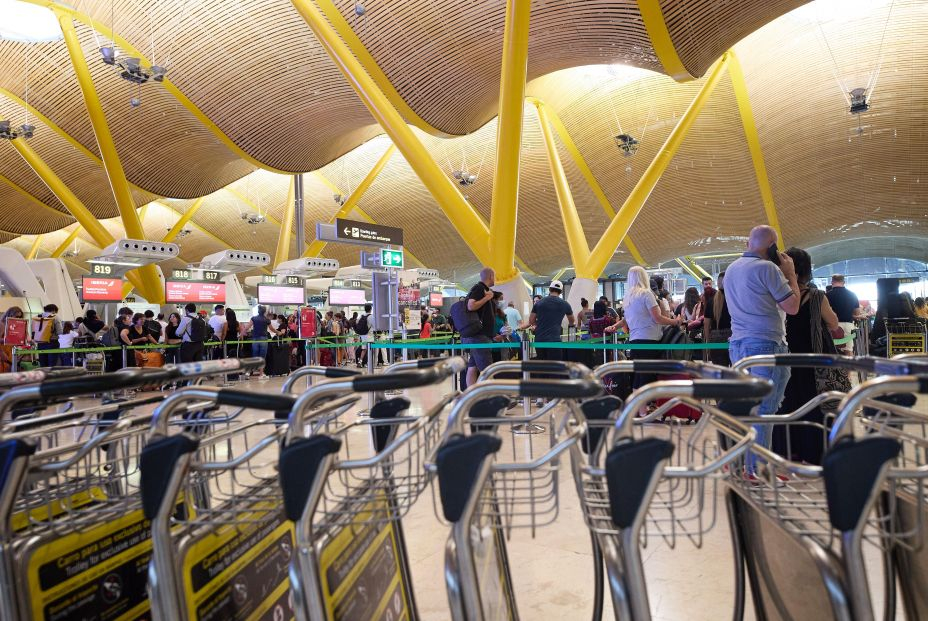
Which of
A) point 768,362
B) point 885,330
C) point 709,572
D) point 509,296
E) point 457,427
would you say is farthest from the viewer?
point 509,296

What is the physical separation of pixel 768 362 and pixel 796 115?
2475cm

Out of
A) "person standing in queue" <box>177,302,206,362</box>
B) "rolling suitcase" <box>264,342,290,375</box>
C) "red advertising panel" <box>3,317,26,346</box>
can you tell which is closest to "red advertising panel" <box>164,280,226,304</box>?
"rolling suitcase" <box>264,342,290,375</box>

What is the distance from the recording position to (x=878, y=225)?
3116cm

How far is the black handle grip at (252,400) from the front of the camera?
53.7 inches

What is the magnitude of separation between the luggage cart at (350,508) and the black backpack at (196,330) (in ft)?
37.7

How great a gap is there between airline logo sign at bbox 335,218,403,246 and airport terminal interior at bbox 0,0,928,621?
8 cm

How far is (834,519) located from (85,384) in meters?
1.62

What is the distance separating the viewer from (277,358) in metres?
16.1

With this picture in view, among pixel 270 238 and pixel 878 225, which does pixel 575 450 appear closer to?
pixel 878 225

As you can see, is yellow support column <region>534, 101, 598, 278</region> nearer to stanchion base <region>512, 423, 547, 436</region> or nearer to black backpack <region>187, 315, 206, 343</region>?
black backpack <region>187, 315, 206, 343</region>

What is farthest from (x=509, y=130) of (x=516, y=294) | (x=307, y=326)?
(x=307, y=326)

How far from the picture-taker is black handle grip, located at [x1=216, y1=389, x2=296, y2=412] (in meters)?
1.36

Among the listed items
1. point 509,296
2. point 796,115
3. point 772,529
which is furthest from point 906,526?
point 796,115

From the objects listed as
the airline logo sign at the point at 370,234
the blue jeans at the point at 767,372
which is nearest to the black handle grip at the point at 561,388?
the blue jeans at the point at 767,372
